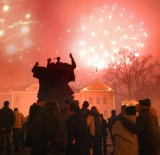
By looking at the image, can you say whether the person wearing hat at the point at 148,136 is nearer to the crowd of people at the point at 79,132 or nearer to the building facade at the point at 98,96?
the crowd of people at the point at 79,132

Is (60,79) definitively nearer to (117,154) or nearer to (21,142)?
(117,154)

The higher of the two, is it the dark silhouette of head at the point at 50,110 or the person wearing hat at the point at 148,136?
the dark silhouette of head at the point at 50,110

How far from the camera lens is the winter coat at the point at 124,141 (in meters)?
4.38

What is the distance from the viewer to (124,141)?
14.5 feet

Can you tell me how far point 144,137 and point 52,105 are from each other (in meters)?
2.39

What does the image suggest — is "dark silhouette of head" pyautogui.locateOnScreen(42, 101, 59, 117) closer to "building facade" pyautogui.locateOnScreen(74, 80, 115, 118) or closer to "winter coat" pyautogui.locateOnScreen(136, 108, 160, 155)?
"winter coat" pyautogui.locateOnScreen(136, 108, 160, 155)

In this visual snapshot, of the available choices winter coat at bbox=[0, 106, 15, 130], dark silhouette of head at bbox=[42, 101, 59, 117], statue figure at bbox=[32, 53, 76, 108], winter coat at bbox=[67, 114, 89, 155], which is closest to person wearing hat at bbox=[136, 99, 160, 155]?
winter coat at bbox=[67, 114, 89, 155]

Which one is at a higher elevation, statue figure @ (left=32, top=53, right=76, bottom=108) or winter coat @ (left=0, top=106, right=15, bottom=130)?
statue figure @ (left=32, top=53, right=76, bottom=108)

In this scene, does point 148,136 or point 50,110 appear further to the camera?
point 148,136

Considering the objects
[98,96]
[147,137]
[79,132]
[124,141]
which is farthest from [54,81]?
[98,96]

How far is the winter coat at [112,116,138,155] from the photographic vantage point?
4.38 metres

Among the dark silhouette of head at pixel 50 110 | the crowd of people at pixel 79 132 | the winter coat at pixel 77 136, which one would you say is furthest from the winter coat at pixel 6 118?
the dark silhouette of head at pixel 50 110

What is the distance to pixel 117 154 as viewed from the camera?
4.43 meters

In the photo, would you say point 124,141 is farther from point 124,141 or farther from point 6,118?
point 6,118
